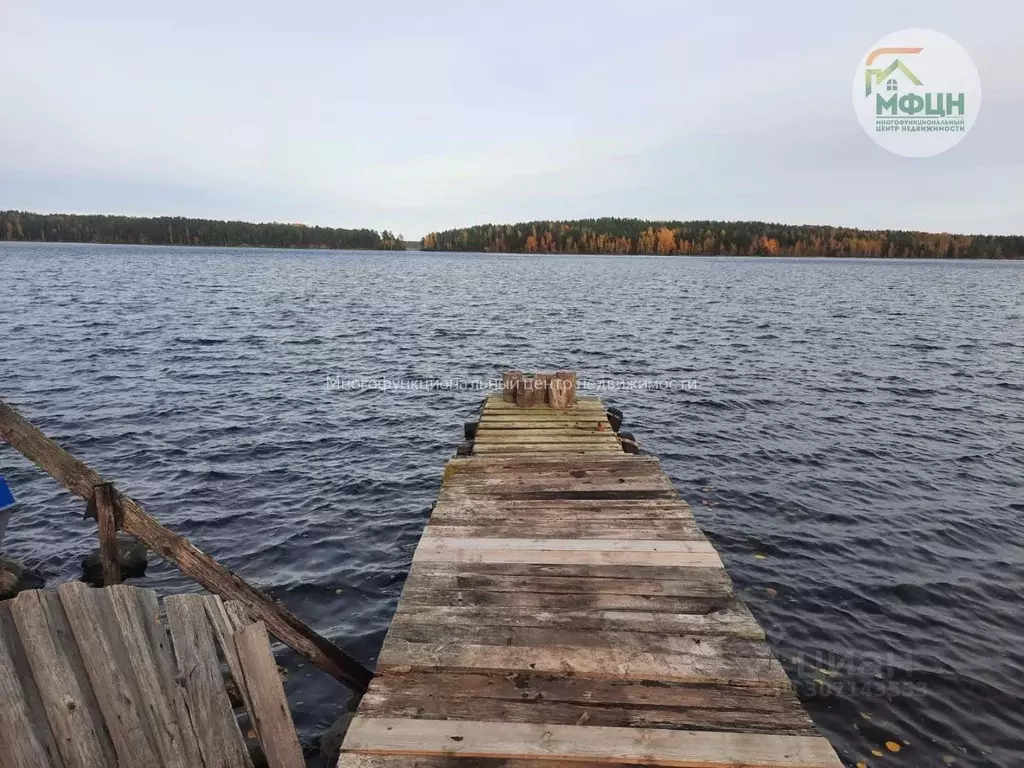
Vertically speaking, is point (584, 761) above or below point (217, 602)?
below

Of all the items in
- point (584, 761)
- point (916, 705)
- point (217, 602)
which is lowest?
point (916, 705)

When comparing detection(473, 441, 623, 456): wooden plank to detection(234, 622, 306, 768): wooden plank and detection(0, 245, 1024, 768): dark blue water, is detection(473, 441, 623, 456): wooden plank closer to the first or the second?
detection(0, 245, 1024, 768): dark blue water

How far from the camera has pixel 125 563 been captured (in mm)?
9227

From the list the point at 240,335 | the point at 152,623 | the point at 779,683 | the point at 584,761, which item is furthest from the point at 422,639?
the point at 240,335

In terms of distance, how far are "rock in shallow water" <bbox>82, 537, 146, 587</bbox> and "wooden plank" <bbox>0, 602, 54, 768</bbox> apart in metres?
6.82

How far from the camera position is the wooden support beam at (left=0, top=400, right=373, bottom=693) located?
14.4ft

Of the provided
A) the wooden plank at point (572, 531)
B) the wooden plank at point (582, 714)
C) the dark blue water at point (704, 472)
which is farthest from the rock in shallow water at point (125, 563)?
the wooden plank at point (582, 714)

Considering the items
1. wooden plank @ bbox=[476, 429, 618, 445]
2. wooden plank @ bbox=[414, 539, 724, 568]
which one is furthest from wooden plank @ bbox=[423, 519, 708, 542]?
wooden plank @ bbox=[476, 429, 618, 445]

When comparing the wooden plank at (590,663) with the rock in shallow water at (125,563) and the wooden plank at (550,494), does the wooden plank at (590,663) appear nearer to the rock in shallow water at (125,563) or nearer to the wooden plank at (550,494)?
the wooden plank at (550,494)

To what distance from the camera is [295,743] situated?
12.9 ft

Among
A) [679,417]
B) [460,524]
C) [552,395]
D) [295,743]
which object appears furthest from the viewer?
[679,417]

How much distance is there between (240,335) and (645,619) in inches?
1297

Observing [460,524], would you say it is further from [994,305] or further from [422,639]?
[994,305]

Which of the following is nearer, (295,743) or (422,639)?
(295,743)
